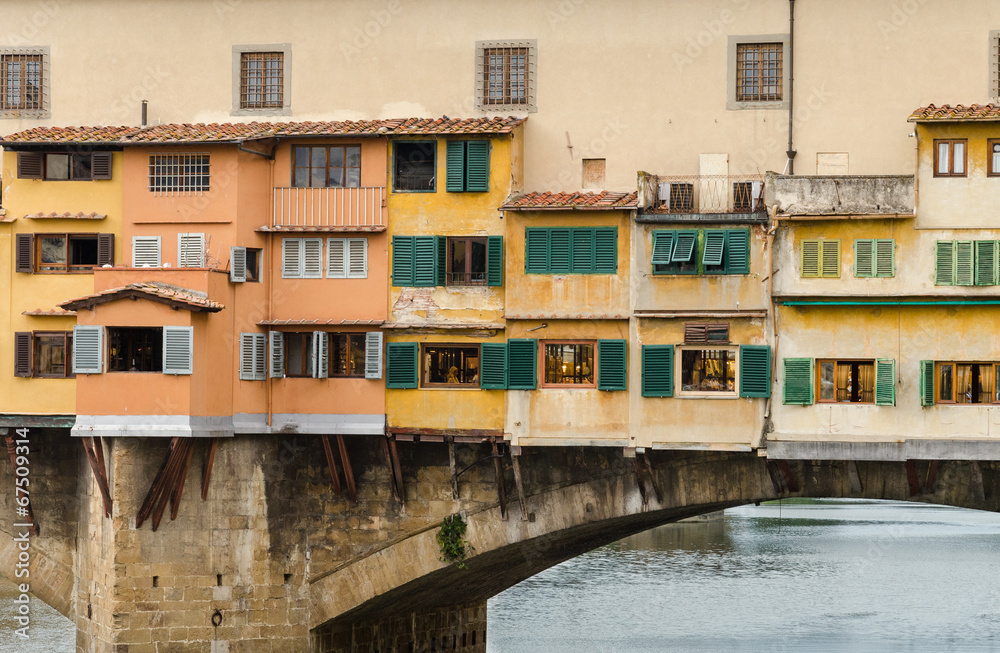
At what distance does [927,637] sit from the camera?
117ft

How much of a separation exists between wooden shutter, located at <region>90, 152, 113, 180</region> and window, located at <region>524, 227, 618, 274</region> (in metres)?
7.46

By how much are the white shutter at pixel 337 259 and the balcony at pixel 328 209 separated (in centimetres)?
31

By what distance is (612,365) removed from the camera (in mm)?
24406

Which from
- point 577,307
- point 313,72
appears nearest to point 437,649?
point 577,307

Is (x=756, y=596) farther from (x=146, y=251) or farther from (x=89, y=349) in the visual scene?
(x=89, y=349)

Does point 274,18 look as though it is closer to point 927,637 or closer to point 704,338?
point 704,338

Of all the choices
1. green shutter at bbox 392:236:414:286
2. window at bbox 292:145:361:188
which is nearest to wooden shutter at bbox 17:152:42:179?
window at bbox 292:145:361:188

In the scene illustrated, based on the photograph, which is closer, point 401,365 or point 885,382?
point 885,382

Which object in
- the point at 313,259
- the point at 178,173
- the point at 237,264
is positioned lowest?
the point at 237,264

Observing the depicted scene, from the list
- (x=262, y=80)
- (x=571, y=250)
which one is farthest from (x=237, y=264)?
(x=571, y=250)

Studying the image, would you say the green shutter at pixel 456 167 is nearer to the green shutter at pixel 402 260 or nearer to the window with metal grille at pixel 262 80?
the green shutter at pixel 402 260

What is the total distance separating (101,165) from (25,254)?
82.2 inches

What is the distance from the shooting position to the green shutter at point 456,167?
25203 millimetres

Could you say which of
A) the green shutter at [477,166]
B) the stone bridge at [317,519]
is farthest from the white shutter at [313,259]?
the stone bridge at [317,519]
